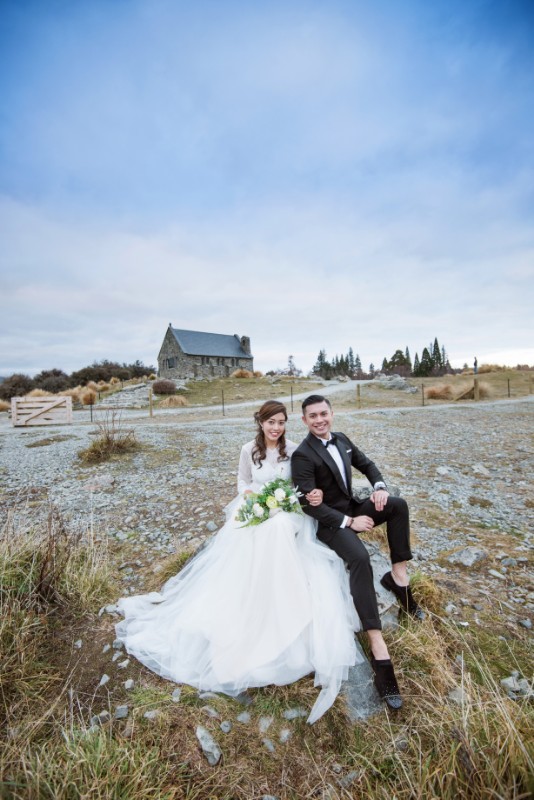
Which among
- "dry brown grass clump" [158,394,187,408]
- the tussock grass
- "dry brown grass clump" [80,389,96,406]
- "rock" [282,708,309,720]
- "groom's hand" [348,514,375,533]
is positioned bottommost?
"rock" [282,708,309,720]

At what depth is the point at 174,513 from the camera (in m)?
6.36

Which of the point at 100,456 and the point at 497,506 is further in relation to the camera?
the point at 100,456

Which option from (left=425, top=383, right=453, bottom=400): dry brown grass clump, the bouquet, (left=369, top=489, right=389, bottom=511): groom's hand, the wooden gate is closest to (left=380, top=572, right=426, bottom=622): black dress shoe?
(left=369, top=489, right=389, bottom=511): groom's hand

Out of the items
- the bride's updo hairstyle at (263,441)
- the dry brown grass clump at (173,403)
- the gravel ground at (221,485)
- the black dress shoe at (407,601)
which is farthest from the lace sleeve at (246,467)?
the dry brown grass clump at (173,403)

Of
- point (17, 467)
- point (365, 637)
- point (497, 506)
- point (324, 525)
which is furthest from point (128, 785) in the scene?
point (17, 467)

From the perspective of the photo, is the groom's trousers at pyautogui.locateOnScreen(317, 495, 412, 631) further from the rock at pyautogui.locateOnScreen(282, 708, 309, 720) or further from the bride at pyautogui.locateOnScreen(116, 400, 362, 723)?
the rock at pyautogui.locateOnScreen(282, 708, 309, 720)

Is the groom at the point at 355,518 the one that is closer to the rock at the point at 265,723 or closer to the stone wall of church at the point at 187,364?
the rock at the point at 265,723

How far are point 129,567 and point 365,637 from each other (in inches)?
125

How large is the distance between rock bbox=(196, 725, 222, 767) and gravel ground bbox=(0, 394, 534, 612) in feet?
7.94

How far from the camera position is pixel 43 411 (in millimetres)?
18922

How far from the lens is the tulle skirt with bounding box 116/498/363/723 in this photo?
8.94 ft

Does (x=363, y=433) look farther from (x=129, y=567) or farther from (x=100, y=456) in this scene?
(x=129, y=567)

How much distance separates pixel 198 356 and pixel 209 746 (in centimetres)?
5010

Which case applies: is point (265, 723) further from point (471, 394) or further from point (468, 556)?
point (471, 394)
